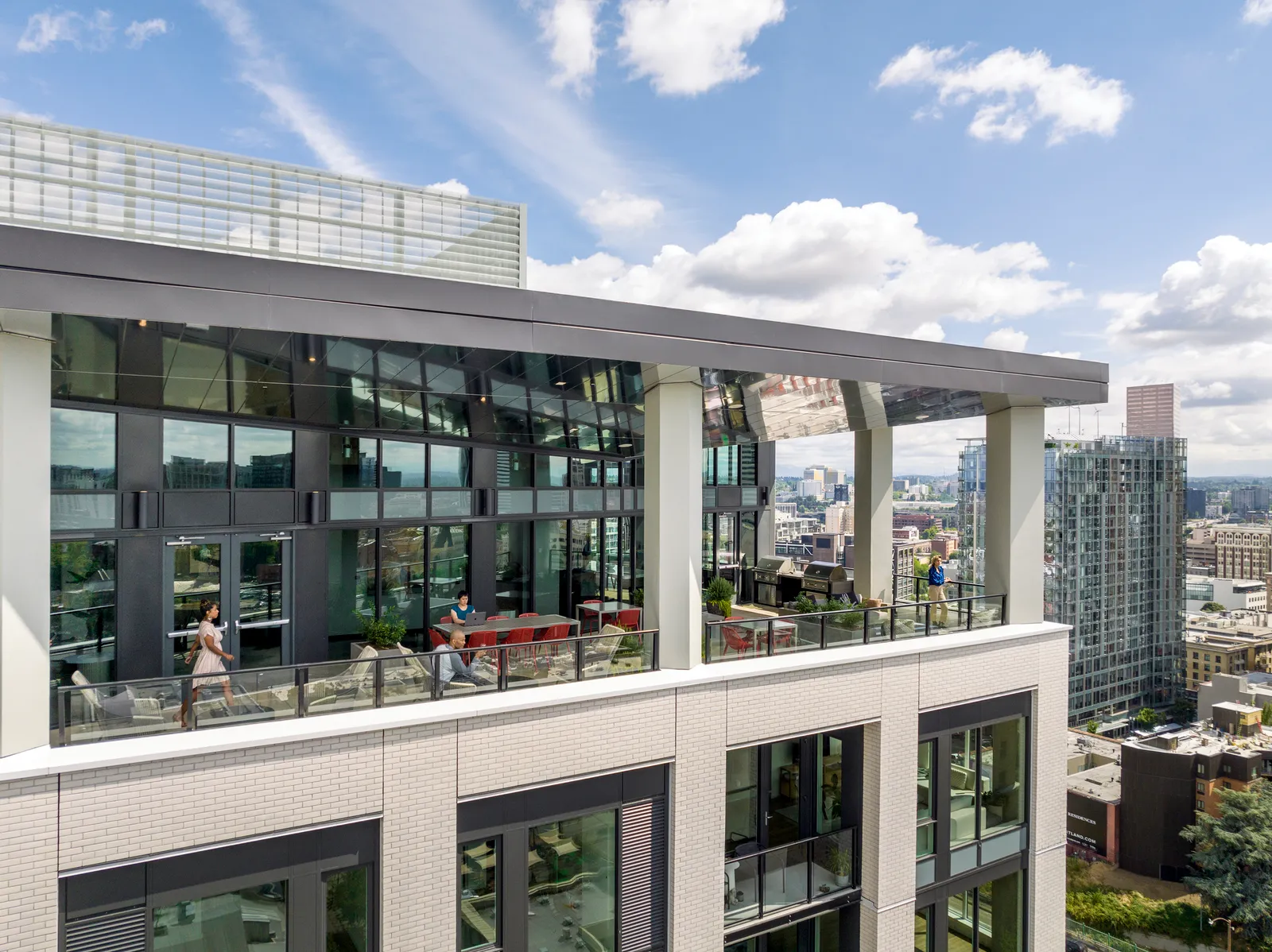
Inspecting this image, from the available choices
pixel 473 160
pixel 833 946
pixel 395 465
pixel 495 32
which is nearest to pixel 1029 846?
pixel 833 946

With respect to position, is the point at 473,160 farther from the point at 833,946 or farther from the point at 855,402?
the point at 833,946

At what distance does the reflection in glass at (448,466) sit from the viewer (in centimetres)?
1465

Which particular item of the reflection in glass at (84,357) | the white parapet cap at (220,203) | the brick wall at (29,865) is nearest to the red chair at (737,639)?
the brick wall at (29,865)

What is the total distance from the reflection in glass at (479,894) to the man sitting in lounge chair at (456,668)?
1.66 metres

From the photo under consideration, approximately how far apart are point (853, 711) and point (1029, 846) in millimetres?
4885

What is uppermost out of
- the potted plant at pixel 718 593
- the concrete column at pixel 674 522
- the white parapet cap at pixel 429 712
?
the concrete column at pixel 674 522

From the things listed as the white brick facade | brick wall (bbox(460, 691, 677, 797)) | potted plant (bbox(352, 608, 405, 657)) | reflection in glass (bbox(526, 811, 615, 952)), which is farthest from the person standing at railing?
potted plant (bbox(352, 608, 405, 657))

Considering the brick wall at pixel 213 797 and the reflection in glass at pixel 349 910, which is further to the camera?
the reflection in glass at pixel 349 910

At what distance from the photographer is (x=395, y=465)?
14070 millimetres

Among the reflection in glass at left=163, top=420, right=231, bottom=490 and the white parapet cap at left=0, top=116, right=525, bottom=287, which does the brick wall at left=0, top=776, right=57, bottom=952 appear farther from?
the white parapet cap at left=0, top=116, right=525, bottom=287

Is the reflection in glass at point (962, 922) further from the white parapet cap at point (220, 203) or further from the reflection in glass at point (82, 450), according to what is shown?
the white parapet cap at point (220, 203)

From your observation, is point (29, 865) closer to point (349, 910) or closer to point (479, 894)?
point (349, 910)

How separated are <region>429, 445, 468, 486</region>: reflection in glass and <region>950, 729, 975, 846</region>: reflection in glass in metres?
10.3

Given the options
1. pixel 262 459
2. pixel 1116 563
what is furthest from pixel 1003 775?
pixel 1116 563
